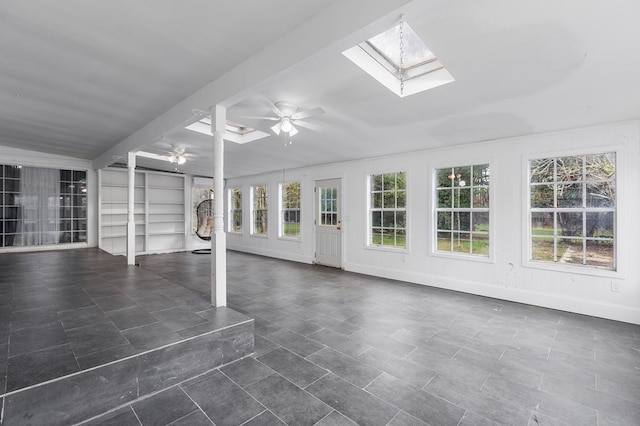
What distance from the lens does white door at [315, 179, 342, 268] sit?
6773 millimetres

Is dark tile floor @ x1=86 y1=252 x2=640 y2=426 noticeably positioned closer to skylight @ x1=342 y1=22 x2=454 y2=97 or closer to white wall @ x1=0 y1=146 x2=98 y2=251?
skylight @ x1=342 y1=22 x2=454 y2=97

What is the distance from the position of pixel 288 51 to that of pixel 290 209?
591 centimetres

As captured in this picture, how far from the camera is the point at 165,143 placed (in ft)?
18.3

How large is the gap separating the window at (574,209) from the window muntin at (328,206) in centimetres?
370

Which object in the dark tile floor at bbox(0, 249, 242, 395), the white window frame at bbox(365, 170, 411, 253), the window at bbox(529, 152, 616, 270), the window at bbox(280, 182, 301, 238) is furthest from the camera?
the window at bbox(280, 182, 301, 238)

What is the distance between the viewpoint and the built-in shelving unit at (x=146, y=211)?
8117 mm

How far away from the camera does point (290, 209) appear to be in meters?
8.02

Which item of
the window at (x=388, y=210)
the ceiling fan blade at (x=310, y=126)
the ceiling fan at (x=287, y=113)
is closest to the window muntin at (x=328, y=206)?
the window at (x=388, y=210)

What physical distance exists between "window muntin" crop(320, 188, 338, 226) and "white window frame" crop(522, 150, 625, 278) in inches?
142

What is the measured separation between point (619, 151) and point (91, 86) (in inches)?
241

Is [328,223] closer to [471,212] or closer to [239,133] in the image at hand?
[239,133]

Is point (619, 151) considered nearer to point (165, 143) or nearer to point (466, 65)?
point (466, 65)

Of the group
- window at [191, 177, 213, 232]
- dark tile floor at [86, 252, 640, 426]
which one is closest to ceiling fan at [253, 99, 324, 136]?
dark tile floor at [86, 252, 640, 426]

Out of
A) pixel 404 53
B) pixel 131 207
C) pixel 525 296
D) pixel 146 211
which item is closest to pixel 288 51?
pixel 404 53
